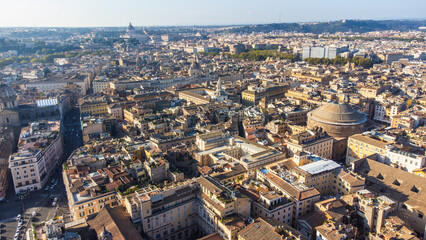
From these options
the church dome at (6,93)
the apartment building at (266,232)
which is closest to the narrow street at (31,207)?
the apartment building at (266,232)

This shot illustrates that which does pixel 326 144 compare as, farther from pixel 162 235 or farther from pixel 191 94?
pixel 191 94

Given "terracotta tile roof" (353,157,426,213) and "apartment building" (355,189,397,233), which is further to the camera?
"terracotta tile roof" (353,157,426,213)

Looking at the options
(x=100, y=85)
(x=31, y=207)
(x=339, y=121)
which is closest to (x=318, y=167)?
(x=339, y=121)

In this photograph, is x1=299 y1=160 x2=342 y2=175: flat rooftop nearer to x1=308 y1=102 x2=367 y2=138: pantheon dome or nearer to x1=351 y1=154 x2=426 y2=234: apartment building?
x1=351 y1=154 x2=426 y2=234: apartment building

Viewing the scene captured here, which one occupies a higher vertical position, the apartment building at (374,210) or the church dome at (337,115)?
the church dome at (337,115)

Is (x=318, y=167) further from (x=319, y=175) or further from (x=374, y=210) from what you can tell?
(x=374, y=210)

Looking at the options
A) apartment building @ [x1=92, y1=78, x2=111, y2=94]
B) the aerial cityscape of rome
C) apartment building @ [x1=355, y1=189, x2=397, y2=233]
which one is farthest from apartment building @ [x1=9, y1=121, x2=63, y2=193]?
apartment building @ [x1=92, y1=78, x2=111, y2=94]

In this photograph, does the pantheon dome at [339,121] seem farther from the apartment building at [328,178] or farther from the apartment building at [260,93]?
the apartment building at [260,93]
